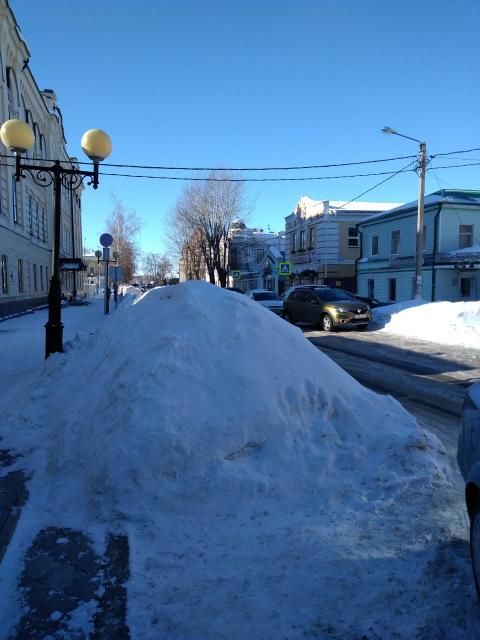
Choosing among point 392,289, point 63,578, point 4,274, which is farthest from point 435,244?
point 63,578

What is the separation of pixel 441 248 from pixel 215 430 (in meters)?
27.3

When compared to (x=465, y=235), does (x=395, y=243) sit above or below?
below

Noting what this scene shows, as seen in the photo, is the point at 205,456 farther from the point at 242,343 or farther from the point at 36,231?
the point at 36,231

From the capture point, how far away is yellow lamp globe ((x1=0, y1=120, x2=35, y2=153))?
866 cm

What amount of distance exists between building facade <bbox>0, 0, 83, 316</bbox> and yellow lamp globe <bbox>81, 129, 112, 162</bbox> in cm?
1020

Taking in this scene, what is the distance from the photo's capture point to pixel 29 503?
3.77 meters

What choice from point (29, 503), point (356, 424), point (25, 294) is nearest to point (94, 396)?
point (29, 503)

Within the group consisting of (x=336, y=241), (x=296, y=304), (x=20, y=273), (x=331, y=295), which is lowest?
(x=296, y=304)

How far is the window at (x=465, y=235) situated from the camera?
28156 mm

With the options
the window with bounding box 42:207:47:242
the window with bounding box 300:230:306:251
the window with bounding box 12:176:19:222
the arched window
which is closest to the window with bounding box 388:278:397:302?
the window with bounding box 300:230:306:251

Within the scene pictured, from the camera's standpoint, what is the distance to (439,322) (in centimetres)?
1586

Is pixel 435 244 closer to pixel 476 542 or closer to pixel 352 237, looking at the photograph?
pixel 352 237

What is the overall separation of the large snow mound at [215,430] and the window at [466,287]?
82.5ft

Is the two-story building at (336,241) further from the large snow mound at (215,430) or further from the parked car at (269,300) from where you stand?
the large snow mound at (215,430)
